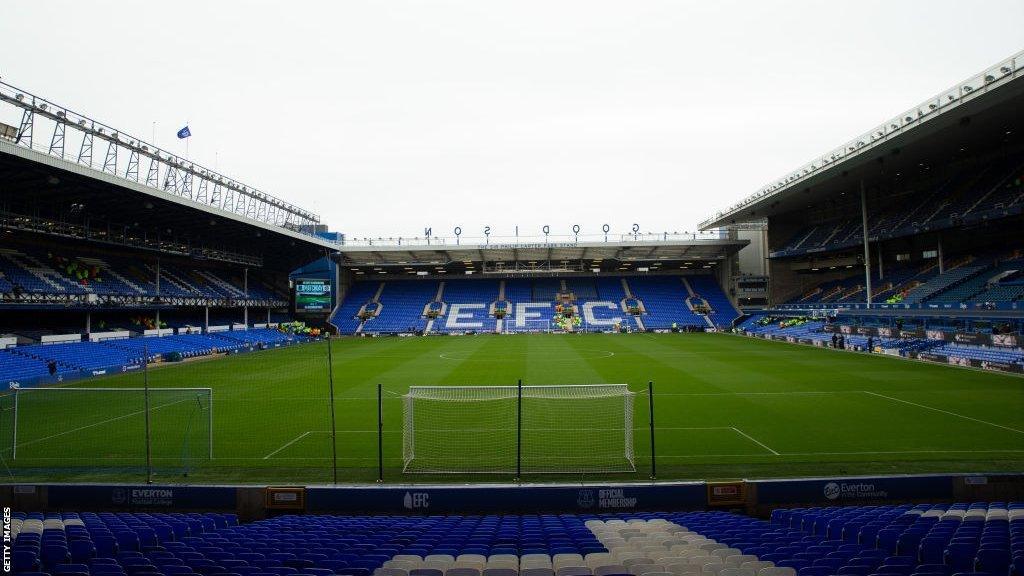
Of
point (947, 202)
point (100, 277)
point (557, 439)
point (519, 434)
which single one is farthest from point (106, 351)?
point (947, 202)

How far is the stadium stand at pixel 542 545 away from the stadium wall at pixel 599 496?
38.8 inches

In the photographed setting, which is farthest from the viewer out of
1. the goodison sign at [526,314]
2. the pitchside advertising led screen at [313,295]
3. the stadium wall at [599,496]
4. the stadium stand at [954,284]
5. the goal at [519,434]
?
the goodison sign at [526,314]

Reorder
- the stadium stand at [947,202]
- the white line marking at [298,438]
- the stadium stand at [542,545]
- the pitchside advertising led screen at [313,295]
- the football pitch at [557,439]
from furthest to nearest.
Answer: the pitchside advertising led screen at [313,295]
the stadium stand at [947,202]
the white line marking at [298,438]
the football pitch at [557,439]
the stadium stand at [542,545]

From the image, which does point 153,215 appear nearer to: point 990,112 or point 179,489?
point 179,489

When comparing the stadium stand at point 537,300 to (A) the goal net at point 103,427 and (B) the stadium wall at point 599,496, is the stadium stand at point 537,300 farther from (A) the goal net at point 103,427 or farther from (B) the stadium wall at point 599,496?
(B) the stadium wall at point 599,496

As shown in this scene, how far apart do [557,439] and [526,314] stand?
152 ft

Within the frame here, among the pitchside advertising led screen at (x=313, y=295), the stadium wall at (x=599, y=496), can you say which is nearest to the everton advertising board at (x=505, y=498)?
the stadium wall at (x=599, y=496)

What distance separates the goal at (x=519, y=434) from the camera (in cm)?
1132

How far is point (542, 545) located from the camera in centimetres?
564

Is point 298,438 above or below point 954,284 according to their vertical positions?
below

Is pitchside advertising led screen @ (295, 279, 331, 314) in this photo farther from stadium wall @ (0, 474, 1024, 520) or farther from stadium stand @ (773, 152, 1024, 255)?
stadium stand @ (773, 152, 1024, 255)

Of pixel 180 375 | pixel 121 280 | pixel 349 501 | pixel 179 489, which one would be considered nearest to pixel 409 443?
pixel 349 501

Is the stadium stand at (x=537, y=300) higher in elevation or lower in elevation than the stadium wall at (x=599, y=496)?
higher

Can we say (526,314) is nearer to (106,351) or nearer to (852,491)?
(106,351)
